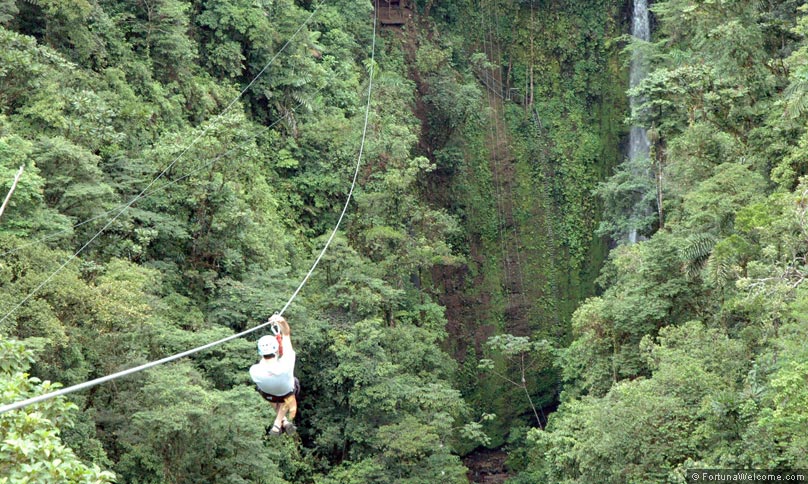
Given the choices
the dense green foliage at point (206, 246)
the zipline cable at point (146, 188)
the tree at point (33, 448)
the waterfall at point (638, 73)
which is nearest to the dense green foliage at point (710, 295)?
the dense green foliage at point (206, 246)

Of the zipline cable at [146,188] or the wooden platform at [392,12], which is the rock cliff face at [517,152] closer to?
the wooden platform at [392,12]

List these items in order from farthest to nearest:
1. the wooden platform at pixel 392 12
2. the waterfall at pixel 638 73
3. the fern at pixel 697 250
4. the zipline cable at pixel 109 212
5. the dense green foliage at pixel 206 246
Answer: the waterfall at pixel 638 73 < the wooden platform at pixel 392 12 < the fern at pixel 697 250 < the dense green foliage at pixel 206 246 < the zipline cable at pixel 109 212

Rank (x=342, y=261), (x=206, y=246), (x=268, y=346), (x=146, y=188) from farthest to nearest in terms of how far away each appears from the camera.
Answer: (x=342, y=261) < (x=206, y=246) < (x=146, y=188) < (x=268, y=346)

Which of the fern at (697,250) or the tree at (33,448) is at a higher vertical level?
the fern at (697,250)

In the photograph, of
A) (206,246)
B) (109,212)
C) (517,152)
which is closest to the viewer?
(109,212)

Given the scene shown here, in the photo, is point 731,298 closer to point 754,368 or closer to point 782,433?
point 754,368

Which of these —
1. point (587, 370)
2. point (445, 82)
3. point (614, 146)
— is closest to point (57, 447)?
point (587, 370)

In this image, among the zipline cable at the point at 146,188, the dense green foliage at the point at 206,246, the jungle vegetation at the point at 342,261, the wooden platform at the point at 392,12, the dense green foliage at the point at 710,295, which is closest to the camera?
the zipline cable at the point at 146,188

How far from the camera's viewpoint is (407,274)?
22188 millimetres

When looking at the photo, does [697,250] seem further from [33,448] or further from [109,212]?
[33,448]

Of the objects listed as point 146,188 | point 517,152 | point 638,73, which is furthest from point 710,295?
point 638,73

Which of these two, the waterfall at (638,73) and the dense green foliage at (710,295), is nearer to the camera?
the dense green foliage at (710,295)

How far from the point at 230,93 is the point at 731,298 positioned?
12.4 metres

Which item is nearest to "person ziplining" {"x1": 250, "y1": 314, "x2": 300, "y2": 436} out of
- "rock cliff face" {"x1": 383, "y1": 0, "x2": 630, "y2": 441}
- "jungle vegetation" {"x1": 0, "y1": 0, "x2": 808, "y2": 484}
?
"jungle vegetation" {"x1": 0, "y1": 0, "x2": 808, "y2": 484}
